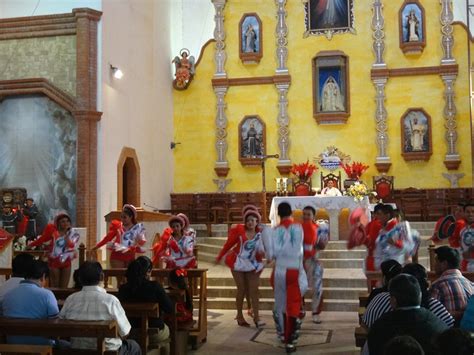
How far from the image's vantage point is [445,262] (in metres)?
4.62

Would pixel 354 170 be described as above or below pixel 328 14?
below

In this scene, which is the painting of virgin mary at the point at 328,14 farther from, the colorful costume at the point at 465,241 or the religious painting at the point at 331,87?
the colorful costume at the point at 465,241

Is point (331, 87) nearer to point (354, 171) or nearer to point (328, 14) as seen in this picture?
point (328, 14)

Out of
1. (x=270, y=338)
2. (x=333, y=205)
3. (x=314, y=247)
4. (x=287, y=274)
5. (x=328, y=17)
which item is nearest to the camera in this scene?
(x=287, y=274)

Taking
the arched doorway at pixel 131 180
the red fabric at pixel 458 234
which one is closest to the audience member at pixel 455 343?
the red fabric at pixel 458 234

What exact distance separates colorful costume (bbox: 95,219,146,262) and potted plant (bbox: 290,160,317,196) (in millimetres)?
8022

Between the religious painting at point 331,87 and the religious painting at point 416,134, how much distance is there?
1.61 m

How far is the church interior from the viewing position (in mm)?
9391

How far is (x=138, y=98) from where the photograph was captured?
15.1m

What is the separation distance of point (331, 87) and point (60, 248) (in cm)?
1067

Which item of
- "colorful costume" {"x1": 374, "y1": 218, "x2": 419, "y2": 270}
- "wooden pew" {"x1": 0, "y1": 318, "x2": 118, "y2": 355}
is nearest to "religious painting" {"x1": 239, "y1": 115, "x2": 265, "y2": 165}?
"colorful costume" {"x1": 374, "y1": 218, "x2": 419, "y2": 270}

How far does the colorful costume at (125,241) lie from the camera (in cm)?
789

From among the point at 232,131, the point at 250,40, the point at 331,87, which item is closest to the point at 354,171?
the point at 331,87

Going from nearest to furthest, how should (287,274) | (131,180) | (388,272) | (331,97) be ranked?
→ 1. (388,272)
2. (287,274)
3. (131,180)
4. (331,97)
